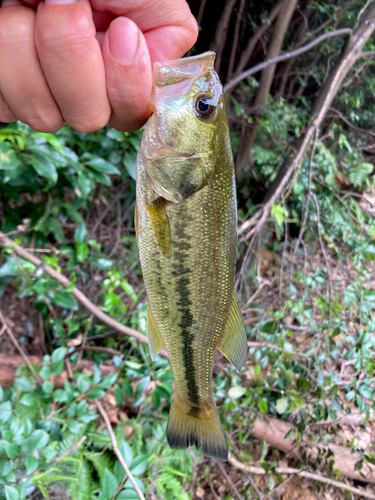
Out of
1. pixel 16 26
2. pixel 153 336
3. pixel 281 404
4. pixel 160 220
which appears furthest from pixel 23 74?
pixel 281 404

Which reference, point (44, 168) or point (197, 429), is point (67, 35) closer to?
point (44, 168)

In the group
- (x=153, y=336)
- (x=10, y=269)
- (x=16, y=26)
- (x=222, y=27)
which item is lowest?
Answer: (x=10, y=269)

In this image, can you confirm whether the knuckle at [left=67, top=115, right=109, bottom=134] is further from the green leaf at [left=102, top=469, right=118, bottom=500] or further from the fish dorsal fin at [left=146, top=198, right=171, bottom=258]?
the green leaf at [left=102, top=469, right=118, bottom=500]

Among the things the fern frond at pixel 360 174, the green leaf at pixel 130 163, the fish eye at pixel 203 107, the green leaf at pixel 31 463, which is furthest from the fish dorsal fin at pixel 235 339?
the fern frond at pixel 360 174

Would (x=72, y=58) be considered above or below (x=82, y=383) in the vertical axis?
above

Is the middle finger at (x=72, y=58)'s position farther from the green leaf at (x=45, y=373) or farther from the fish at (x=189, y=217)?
the green leaf at (x=45, y=373)

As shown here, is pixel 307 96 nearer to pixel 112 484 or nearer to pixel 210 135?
pixel 210 135
